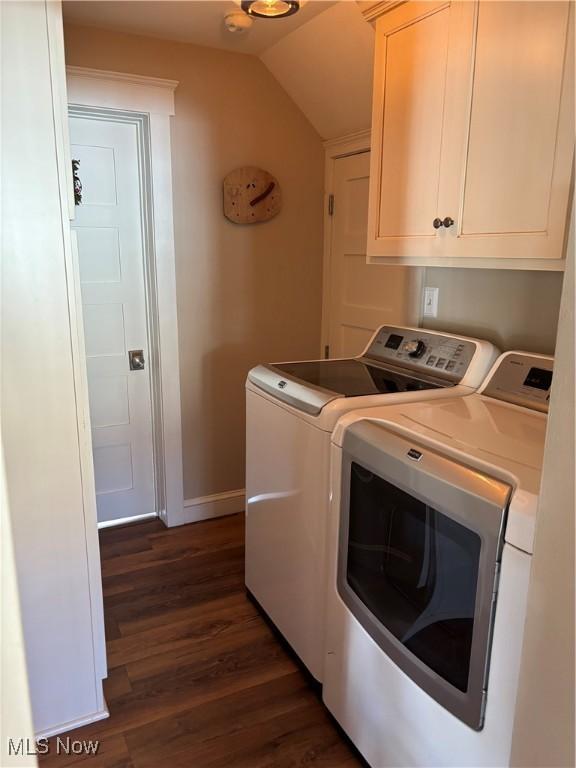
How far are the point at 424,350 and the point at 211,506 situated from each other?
1592mm

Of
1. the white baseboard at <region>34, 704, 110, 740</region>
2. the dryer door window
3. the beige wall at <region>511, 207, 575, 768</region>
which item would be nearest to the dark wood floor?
the white baseboard at <region>34, 704, 110, 740</region>

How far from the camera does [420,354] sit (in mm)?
2109

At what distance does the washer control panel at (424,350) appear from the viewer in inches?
76.0

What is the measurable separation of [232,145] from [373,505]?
2.06 m

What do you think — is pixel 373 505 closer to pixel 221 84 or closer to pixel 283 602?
pixel 283 602

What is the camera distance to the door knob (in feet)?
9.55

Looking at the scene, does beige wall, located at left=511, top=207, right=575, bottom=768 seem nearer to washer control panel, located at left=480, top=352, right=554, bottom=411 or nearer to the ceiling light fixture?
washer control panel, located at left=480, top=352, right=554, bottom=411

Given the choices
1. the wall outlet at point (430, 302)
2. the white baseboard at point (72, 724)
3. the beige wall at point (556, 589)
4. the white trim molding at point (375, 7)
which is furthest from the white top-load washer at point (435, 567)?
the white trim molding at point (375, 7)

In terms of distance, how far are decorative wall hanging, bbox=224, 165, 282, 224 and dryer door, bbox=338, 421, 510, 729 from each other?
1.70 metres

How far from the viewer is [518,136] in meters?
1.46

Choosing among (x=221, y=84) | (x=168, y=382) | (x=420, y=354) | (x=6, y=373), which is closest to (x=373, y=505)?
(x=420, y=354)

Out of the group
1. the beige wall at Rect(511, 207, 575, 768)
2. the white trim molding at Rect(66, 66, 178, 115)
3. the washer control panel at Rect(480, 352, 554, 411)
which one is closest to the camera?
the beige wall at Rect(511, 207, 575, 768)

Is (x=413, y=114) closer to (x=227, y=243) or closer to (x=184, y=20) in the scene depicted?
(x=184, y=20)

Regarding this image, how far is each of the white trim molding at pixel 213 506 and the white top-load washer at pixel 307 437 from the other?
850 mm
